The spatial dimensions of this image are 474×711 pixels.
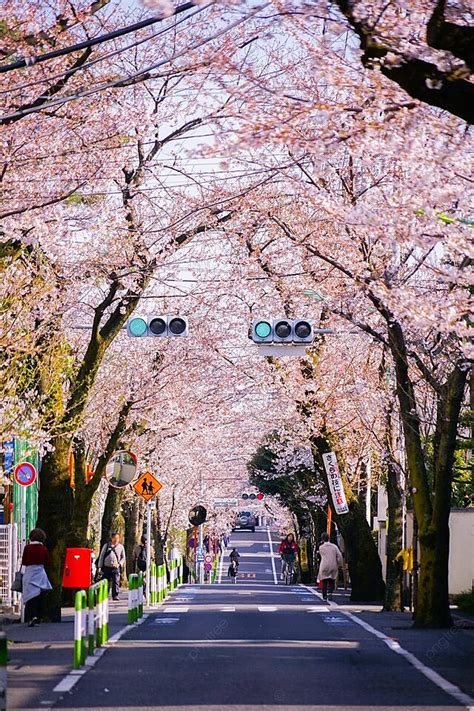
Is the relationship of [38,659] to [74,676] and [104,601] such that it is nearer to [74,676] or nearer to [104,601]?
[104,601]

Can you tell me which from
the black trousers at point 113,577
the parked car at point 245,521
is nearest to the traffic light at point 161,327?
the black trousers at point 113,577

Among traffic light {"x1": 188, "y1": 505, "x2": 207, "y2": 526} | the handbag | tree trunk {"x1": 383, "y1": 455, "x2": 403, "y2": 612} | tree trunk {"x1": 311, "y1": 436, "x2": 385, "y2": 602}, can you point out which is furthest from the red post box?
traffic light {"x1": 188, "y1": 505, "x2": 207, "y2": 526}

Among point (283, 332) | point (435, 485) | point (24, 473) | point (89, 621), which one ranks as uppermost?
point (283, 332)

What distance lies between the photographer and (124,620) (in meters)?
22.2

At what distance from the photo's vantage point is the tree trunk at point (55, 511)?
71.9 ft

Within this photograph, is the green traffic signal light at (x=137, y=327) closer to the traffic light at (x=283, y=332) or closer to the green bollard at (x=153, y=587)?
the traffic light at (x=283, y=332)

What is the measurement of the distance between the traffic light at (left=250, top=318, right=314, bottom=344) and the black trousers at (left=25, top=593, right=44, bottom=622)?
574 centimetres

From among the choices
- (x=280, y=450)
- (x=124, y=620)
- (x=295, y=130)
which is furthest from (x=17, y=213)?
(x=280, y=450)

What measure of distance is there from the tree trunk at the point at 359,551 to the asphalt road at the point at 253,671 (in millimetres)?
7971

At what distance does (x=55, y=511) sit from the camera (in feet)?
72.3

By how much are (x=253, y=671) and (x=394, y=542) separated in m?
17.9

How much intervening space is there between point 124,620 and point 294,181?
8.18 m

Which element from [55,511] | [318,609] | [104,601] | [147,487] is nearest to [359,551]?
[318,609]

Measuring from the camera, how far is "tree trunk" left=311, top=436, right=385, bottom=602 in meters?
30.6
